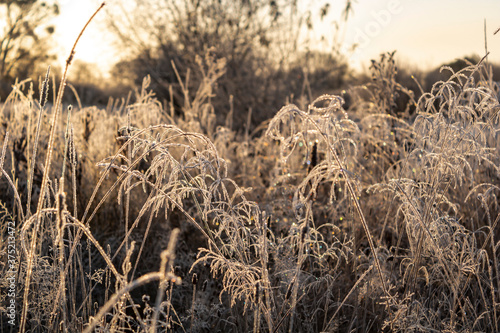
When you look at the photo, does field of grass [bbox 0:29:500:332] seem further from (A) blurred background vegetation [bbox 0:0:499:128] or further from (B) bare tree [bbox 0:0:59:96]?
(B) bare tree [bbox 0:0:59:96]

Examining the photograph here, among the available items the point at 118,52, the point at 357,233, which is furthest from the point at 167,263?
the point at 118,52

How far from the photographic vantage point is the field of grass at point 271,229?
120cm

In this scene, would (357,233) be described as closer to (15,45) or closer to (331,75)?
(331,75)

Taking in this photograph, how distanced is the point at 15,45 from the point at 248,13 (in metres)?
17.0

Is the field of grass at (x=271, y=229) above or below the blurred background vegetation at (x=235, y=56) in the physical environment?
below

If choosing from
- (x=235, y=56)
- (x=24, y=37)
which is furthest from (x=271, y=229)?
(x=24, y=37)

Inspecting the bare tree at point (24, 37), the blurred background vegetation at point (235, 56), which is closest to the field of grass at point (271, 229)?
the blurred background vegetation at point (235, 56)

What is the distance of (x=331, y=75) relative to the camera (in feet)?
28.0

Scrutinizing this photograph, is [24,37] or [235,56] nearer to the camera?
[235,56]

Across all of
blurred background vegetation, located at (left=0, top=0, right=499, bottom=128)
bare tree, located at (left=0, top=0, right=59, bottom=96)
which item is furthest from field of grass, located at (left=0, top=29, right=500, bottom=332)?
bare tree, located at (left=0, top=0, right=59, bottom=96)

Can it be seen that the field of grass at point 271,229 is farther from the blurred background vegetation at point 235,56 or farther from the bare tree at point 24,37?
the bare tree at point 24,37

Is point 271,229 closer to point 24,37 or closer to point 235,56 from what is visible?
point 235,56

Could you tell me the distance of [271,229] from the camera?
2.34 metres

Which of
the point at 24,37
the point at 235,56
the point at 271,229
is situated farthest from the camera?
the point at 24,37
